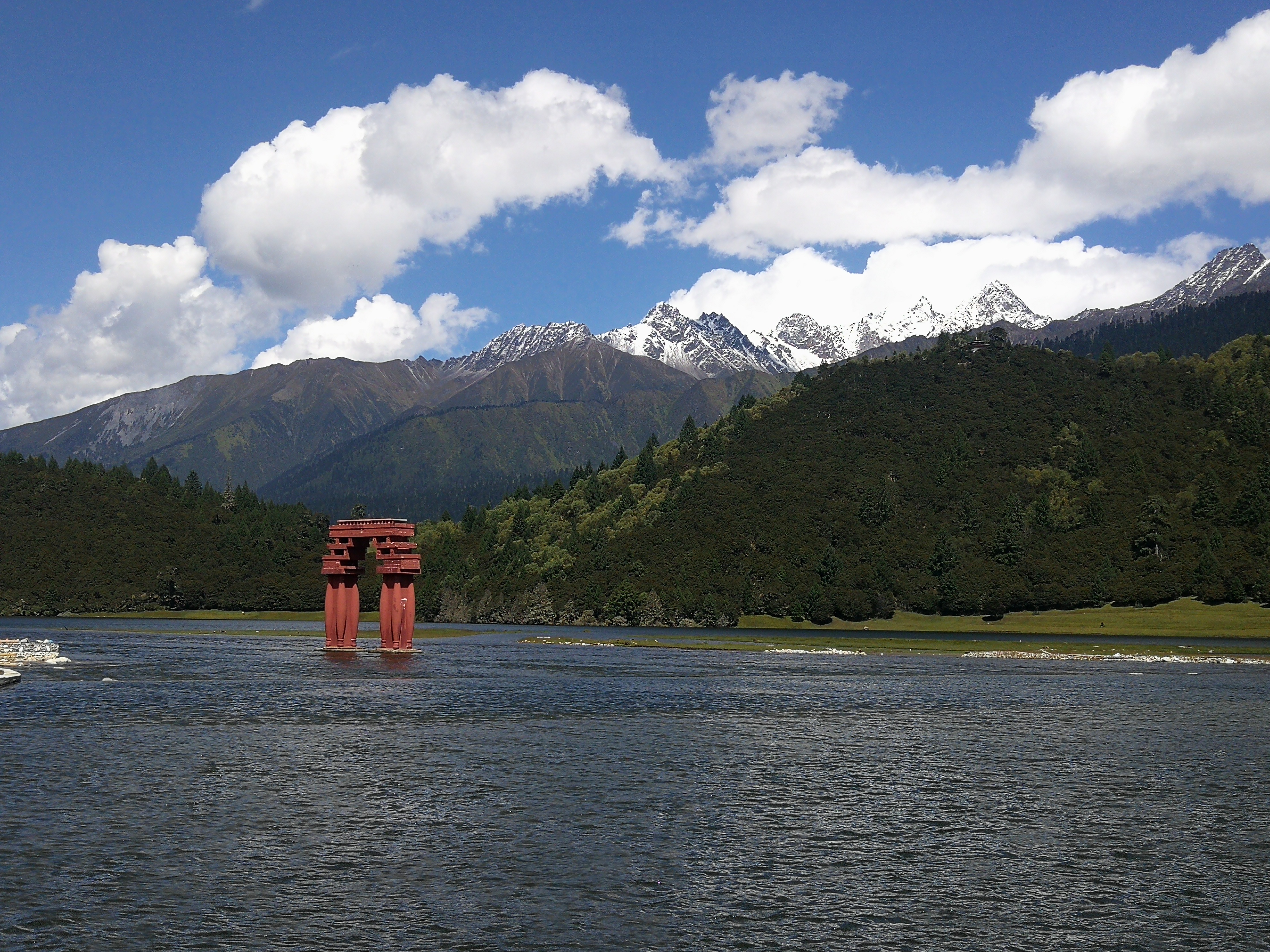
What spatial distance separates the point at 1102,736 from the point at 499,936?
56.1m

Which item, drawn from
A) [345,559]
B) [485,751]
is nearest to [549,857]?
[485,751]

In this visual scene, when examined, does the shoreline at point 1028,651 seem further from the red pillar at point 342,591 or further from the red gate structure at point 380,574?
the red gate structure at point 380,574

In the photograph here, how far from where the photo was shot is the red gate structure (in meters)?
162

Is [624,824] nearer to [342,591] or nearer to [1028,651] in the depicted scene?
[342,591]

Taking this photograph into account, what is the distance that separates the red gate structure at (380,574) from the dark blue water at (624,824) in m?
66.2

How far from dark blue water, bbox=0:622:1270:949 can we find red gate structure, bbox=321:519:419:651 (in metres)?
66.2

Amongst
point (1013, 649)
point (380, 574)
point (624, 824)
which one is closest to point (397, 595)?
point (380, 574)

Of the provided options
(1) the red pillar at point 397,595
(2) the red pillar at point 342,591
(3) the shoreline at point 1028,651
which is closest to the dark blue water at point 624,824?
(1) the red pillar at point 397,595

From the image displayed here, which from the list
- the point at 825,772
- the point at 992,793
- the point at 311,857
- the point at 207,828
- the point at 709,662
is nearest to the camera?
the point at 311,857

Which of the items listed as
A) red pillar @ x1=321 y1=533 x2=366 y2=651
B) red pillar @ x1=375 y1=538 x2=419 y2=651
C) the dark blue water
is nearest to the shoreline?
red pillar @ x1=321 y1=533 x2=366 y2=651

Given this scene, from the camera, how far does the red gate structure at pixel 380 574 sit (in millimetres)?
162125

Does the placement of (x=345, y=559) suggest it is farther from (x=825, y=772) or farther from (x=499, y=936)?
(x=499, y=936)

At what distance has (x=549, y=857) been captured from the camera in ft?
130

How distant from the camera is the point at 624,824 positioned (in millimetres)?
45406
